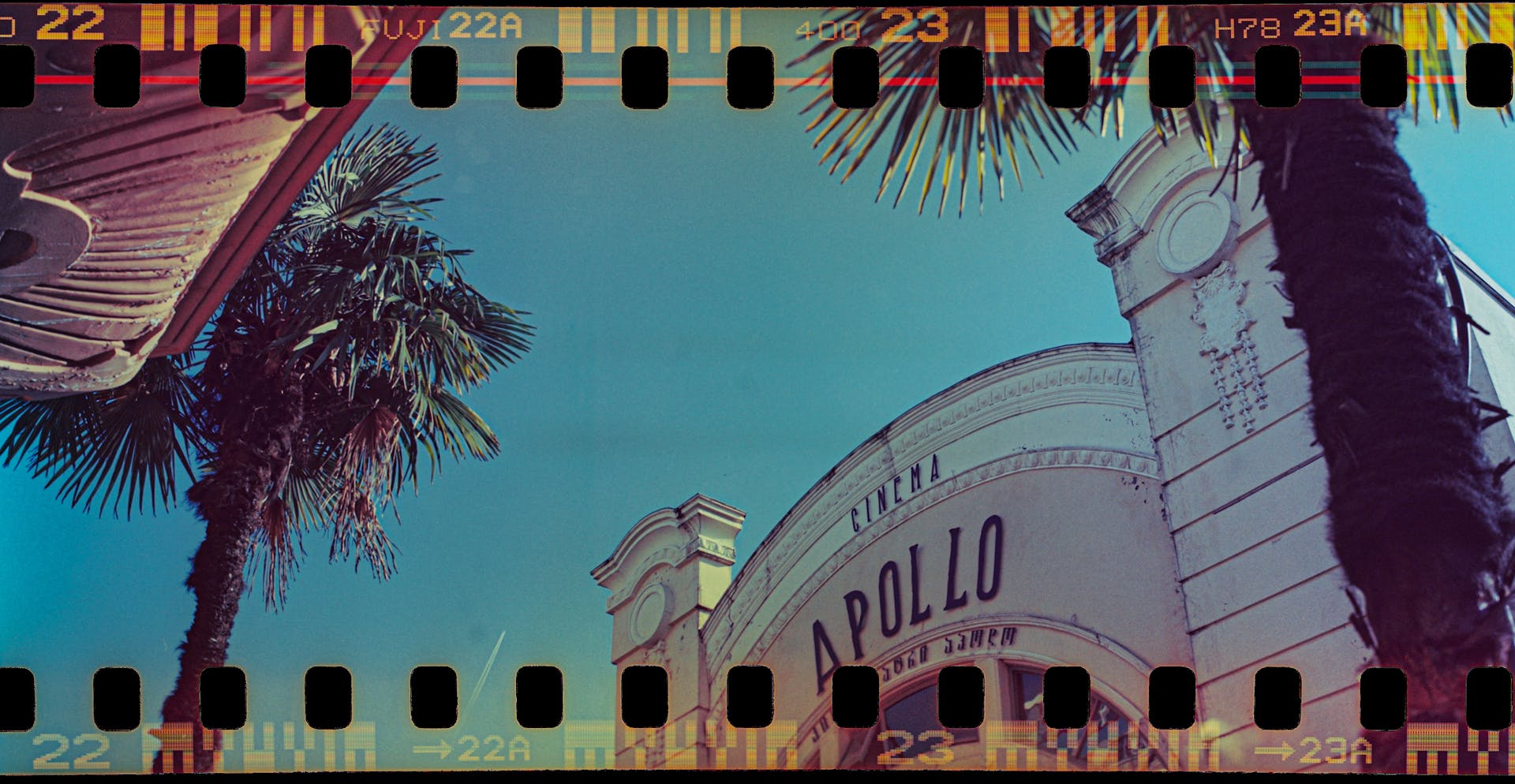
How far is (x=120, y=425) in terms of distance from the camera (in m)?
7.79

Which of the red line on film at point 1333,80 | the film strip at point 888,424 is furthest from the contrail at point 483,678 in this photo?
the red line on film at point 1333,80

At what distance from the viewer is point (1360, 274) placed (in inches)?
269

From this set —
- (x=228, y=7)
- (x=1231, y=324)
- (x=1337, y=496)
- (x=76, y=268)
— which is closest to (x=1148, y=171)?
(x=1231, y=324)

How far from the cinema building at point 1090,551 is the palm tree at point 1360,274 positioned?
14 cm

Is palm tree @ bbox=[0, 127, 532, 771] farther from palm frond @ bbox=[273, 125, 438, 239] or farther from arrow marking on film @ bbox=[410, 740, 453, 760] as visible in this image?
arrow marking on film @ bbox=[410, 740, 453, 760]

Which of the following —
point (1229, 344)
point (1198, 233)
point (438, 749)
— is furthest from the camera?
point (1198, 233)

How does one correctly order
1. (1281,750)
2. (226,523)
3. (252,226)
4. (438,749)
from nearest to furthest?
(1281,750) → (438,749) → (226,523) → (252,226)

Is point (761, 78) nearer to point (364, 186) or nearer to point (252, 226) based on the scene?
point (364, 186)

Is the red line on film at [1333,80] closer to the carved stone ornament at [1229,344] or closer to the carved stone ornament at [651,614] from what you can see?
the carved stone ornament at [1229,344]

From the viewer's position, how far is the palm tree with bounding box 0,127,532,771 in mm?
7570

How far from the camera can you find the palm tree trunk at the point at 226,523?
7160 millimetres

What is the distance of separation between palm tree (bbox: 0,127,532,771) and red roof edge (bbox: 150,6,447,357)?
48mm

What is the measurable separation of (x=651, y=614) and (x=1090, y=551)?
1.85m

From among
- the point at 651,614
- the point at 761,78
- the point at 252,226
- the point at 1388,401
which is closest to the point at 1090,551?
the point at 1388,401
